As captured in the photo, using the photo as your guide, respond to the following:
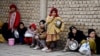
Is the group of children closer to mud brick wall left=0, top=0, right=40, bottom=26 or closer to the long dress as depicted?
the long dress

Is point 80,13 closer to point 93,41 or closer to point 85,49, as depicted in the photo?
point 93,41

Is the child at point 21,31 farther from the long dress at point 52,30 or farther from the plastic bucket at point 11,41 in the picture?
the long dress at point 52,30

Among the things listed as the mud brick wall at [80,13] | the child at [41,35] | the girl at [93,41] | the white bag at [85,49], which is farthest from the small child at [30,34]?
the girl at [93,41]

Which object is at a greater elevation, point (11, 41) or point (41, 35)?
point (41, 35)

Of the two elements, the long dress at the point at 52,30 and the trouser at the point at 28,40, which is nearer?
the long dress at the point at 52,30

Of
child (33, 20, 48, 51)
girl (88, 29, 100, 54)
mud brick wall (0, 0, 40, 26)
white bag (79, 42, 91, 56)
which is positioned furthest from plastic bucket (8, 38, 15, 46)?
girl (88, 29, 100, 54)

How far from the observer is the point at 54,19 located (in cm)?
895

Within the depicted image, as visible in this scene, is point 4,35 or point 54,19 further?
point 4,35

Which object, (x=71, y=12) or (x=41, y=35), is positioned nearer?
(x=41, y=35)

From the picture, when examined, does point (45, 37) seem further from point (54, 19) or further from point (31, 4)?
point (31, 4)

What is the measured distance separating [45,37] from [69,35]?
0.85 m

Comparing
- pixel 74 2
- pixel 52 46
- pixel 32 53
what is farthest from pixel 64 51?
pixel 74 2

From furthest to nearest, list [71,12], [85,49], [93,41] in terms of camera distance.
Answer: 1. [71,12]
2. [93,41]
3. [85,49]

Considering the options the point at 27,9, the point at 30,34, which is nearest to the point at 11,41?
the point at 30,34
